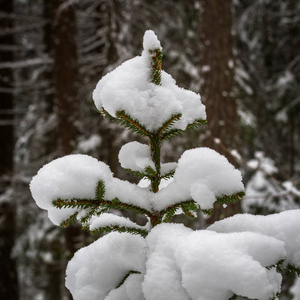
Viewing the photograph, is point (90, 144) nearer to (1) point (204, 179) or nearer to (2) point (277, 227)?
(1) point (204, 179)

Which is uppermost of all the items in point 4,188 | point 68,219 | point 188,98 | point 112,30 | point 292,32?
point 292,32

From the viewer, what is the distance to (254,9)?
305 inches

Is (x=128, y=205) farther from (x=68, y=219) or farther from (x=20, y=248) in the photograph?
(x=20, y=248)

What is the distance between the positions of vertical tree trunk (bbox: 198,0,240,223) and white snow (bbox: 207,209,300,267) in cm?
330

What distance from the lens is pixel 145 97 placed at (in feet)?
3.65

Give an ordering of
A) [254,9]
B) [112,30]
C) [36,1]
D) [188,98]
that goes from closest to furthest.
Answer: [188,98] < [112,30] < [254,9] < [36,1]

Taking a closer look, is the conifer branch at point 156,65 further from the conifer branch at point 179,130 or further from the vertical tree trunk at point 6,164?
the vertical tree trunk at point 6,164

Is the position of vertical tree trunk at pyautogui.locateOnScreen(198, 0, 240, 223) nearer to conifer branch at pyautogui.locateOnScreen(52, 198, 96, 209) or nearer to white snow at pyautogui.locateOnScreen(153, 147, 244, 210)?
white snow at pyautogui.locateOnScreen(153, 147, 244, 210)

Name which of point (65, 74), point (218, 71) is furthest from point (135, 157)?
point (65, 74)

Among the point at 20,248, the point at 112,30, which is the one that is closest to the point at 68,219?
the point at 112,30

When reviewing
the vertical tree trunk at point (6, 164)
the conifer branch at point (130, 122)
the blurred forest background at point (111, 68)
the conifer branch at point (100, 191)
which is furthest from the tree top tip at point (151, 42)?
the vertical tree trunk at point (6, 164)

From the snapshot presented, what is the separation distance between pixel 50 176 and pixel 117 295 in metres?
0.50

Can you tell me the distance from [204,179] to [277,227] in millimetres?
285

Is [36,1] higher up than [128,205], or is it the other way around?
[36,1]
